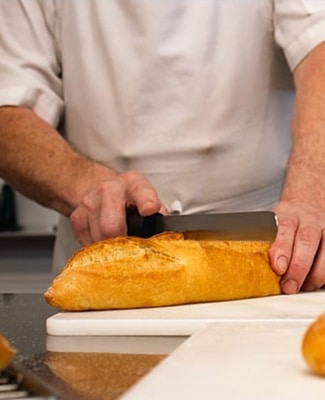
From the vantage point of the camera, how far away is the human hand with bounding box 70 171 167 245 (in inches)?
40.1

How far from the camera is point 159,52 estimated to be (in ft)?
4.39

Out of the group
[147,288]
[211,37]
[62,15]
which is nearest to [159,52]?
[211,37]

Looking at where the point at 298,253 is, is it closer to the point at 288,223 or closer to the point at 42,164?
the point at 288,223

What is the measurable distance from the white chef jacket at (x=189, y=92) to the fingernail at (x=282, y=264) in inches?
15.3

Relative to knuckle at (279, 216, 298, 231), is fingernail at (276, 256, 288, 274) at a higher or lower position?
lower

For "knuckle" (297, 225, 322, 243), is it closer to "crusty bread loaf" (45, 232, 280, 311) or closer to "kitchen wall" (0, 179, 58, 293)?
"crusty bread loaf" (45, 232, 280, 311)

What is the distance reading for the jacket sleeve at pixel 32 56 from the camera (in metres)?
1.40

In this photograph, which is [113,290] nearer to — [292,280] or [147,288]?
[147,288]

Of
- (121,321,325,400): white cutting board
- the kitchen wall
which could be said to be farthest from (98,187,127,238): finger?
the kitchen wall

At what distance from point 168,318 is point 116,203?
291 mm

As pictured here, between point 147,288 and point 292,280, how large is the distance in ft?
0.55

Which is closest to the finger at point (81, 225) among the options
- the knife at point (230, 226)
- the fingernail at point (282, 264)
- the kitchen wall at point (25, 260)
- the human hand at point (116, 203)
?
the human hand at point (116, 203)

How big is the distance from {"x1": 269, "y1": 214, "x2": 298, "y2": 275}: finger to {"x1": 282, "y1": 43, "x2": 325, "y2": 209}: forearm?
108 millimetres

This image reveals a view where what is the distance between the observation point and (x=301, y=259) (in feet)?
3.15
